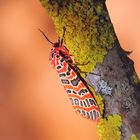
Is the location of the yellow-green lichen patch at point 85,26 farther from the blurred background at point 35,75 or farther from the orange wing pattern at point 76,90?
the blurred background at point 35,75

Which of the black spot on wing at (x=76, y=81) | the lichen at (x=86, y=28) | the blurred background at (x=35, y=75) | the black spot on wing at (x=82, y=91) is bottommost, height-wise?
the blurred background at (x=35, y=75)

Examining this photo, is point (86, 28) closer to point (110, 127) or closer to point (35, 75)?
point (110, 127)

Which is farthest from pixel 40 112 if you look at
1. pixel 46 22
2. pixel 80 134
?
pixel 46 22

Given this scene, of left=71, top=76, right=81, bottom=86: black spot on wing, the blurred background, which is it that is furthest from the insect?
the blurred background

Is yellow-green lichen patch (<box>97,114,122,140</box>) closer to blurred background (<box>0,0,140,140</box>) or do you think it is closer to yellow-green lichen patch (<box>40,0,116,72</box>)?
yellow-green lichen patch (<box>40,0,116,72</box>)

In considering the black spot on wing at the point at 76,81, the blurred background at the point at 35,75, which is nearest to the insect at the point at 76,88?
the black spot on wing at the point at 76,81
